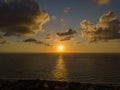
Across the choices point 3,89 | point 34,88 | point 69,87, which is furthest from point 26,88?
point 69,87

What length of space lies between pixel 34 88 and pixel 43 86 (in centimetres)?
146

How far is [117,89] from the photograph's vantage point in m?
27.7

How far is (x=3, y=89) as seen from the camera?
25578mm

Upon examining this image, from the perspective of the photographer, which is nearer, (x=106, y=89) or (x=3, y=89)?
(x=3, y=89)

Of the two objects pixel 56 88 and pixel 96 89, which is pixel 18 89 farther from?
pixel 96 89

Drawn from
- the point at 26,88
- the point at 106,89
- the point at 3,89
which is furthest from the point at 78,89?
the point at 3,89

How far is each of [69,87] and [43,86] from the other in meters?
3.08

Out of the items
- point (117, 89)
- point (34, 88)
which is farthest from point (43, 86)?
point (117, 89)

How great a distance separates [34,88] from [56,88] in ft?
8.00

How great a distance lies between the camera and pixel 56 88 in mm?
26250

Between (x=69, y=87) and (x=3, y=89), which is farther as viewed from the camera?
(x=69, y=87)

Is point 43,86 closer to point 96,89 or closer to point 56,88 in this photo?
point 56,88

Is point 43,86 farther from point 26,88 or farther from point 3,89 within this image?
point 3,89

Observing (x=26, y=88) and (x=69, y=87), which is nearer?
(x=26, y=88)
